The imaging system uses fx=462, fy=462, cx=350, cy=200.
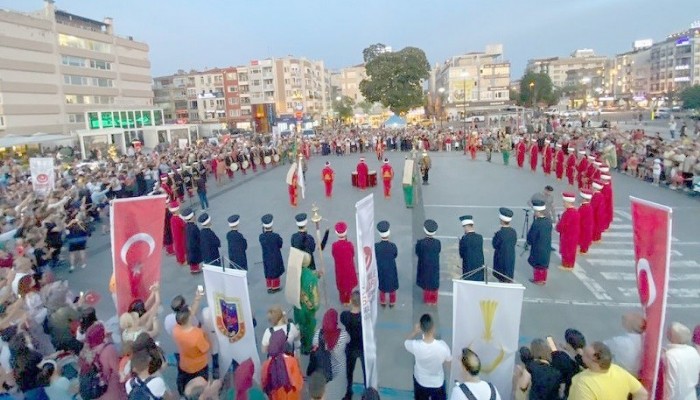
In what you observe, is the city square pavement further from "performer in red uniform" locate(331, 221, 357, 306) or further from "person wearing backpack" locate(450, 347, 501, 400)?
"person wearing backpack" locate(450, 347, 501, 400)

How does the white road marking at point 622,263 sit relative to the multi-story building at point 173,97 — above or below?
below

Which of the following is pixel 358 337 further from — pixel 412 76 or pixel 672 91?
pixel 672 91

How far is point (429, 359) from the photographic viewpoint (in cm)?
432

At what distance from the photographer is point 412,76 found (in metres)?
52.8

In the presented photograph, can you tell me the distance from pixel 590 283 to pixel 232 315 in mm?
6590

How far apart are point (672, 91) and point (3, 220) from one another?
104m

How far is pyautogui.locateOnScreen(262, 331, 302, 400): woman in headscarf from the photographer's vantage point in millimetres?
4000

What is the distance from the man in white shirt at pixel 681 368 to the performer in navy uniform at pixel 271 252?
5886mm

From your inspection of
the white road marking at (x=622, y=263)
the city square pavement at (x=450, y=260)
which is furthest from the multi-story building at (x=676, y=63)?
the white road marking at (x=622, y=263)

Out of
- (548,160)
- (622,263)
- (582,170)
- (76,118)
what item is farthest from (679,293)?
(76,118)

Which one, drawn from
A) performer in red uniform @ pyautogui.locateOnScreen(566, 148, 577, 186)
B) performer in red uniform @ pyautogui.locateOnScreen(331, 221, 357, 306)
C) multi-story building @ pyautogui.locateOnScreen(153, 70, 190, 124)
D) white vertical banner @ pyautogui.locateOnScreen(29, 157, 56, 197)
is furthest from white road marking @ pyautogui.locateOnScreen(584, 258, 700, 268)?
multi-story building @ pyautogui.locateOnScreen(153, 70, 190, 124)

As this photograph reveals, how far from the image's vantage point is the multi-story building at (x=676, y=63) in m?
86.5

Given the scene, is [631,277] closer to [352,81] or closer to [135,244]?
[135,244]

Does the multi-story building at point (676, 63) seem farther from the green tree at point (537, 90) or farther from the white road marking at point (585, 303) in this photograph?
the white road marking at point (585, 303)
